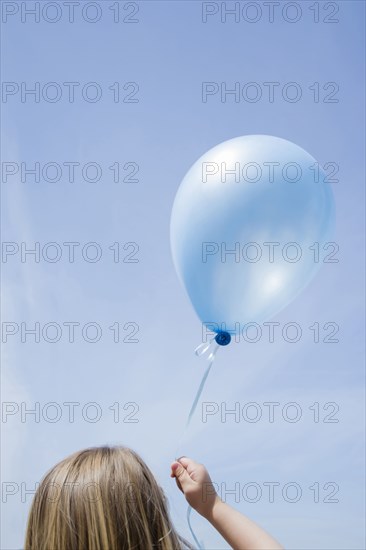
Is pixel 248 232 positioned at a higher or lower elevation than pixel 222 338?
higher

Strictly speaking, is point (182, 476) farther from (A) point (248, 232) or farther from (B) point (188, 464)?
(A) point (248, 232)

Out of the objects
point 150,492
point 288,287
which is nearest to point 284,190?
point 288,287

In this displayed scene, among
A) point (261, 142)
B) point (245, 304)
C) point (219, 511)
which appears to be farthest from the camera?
point (261, 142)

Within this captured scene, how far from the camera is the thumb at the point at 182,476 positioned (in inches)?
68.7

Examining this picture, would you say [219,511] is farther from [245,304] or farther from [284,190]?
[284,190]

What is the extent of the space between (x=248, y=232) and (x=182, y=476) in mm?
1950

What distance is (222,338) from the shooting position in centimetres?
346

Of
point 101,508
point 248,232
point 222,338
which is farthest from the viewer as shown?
point 248,232

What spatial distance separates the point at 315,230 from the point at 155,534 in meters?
2.31

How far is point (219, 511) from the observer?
165 cm

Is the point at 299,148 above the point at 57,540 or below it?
above

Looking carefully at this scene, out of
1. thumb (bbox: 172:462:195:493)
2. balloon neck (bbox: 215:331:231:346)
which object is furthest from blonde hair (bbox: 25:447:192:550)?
balloon neck (bbox: 215:331:231:346)

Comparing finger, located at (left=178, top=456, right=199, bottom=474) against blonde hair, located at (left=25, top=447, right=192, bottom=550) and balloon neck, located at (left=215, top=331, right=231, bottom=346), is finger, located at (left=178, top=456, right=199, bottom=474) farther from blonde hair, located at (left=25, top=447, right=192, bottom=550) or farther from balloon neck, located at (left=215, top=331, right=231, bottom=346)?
balloon neck, located at (left=215, top=331, right=231, bottom=346)

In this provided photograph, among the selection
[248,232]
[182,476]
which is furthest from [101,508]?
[248,232]
